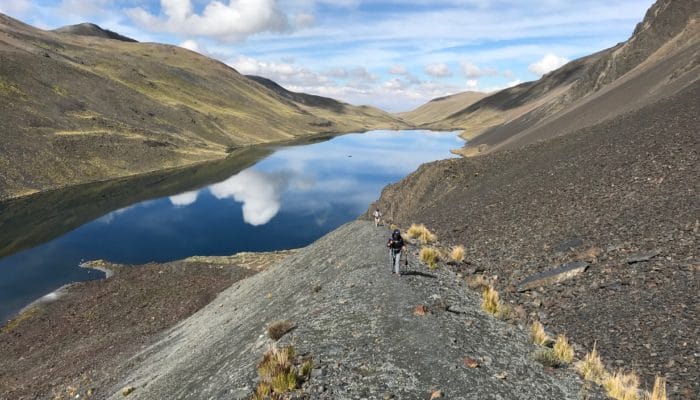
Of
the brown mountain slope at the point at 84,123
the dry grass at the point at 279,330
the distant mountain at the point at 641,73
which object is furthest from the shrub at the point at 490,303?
the brown mountain slope at the point at 84,123

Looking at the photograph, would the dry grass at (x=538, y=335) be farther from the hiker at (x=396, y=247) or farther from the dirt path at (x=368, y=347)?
the hiker at (x=396, y=247)

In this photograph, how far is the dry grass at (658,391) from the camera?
957 cm

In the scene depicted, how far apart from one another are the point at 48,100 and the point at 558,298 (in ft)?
439

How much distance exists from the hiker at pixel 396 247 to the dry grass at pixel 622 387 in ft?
25.5

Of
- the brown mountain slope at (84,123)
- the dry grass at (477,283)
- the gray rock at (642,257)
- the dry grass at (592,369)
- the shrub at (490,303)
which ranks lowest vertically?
the dry grass at (592,369)

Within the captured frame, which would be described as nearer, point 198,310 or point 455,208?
point 198,310

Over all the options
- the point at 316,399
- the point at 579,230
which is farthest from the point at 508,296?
the point at 316,399

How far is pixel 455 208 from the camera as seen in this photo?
34.8 metres

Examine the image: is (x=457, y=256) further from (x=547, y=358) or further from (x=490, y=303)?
(x=547, y=358)

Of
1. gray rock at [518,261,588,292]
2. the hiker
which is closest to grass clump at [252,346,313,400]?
the hiker

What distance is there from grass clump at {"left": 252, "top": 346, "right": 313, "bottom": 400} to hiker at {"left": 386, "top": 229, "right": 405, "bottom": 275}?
646 centimetres

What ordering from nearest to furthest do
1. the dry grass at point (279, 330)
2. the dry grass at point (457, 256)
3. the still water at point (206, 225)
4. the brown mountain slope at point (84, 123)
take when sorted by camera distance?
the dry grass at point (279, 330), the dry grass at point (457, 256), the still water at point (206, 225), the brown mountain slope at point (84, 123)

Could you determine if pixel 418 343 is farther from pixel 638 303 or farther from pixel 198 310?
pixel 198 310

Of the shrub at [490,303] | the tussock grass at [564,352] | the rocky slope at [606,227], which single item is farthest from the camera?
the shrub at [490,303]
